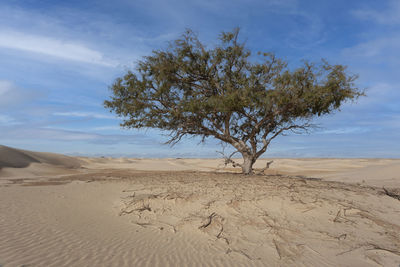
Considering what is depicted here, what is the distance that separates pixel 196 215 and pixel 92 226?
3.03 m

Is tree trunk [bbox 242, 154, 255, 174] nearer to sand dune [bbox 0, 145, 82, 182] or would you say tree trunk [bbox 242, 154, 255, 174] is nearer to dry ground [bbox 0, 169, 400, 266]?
dry ground [bbox 0, 169, 400, 266]

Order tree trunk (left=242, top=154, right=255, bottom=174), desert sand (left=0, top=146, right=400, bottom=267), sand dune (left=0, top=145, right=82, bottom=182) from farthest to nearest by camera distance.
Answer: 1. sand dune (left=0, top=145, right=82, bottom=182)
2. tree trunk (left=242, top=154, right=255, bottom=174)
3. desert sand (left=0, top=146, right=400, bottom=267)

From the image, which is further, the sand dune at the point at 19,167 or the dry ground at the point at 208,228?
the sand dune at the point at 19,167

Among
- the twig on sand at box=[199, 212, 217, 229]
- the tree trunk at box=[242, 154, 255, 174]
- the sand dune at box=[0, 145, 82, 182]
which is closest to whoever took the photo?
the twig on sand at box=[199, 212, 217, 229]

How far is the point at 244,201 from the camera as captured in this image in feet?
27.8

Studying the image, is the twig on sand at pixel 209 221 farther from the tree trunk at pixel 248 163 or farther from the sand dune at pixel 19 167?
the sand dune at pixel 19 167

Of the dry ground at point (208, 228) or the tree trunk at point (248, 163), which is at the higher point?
the tree trunk at point (248, 163)

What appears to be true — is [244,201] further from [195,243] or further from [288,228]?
[195,243]

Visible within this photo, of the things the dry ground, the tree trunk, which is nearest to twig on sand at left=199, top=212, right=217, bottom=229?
the dry ground

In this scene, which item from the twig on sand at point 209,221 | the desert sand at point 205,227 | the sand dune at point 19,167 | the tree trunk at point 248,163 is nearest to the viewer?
the desert sand at point 205,227

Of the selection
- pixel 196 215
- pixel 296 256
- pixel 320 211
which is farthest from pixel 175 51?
pixel 296 256

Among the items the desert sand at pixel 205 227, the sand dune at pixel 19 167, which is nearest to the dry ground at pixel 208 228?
the desert sand at pixel 205 227

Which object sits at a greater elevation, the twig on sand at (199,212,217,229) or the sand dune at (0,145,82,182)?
the sand dune at (0,145,82,182)

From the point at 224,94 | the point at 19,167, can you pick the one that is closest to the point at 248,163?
the point at 224,94
